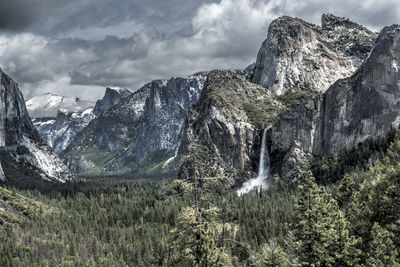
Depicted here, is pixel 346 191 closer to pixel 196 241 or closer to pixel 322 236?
pixel 322 236

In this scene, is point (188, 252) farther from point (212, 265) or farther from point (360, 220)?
point (360, 220)

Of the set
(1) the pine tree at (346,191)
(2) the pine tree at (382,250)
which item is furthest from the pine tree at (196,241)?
(1) the pine tree at (346,191)

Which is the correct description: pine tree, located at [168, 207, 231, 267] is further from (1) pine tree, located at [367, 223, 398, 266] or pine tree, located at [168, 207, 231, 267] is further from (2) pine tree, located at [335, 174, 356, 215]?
(2) pine tree, located at [335, 174, 356, 215]

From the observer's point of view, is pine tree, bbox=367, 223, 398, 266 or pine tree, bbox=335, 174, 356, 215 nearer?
pine tree, bbox=367, 223, 398, 266

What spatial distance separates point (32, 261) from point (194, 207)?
151228 millimetres

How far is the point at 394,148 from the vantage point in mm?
58969

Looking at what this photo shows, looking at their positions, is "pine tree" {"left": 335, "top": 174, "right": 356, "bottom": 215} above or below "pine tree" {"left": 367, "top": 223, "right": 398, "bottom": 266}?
above

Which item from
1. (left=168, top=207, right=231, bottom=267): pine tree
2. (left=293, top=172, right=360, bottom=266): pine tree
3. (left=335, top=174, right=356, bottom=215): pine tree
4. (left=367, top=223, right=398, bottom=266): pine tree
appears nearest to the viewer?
(left=168, top=207, right=231, bottom=267): pine tree

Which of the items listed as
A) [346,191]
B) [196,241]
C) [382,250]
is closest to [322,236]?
[382,250]

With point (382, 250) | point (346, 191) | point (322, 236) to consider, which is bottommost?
point (382, 250)

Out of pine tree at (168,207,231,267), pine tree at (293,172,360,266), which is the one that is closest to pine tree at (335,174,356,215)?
pine tree at (293,172,360,266)

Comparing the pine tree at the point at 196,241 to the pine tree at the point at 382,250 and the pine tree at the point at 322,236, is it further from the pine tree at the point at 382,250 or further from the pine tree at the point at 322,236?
the pine tree at the point at 382,250

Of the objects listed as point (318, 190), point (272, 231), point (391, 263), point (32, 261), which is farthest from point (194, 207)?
point (32, 261)

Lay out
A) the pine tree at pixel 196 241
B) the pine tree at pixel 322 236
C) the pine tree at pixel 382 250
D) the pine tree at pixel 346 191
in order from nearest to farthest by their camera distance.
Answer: the pine tree at pixel 196 241 → the pine tree at pixel 382 250 → the pine tree at pixel 322 236 → the pine tree at pixel 346 191
